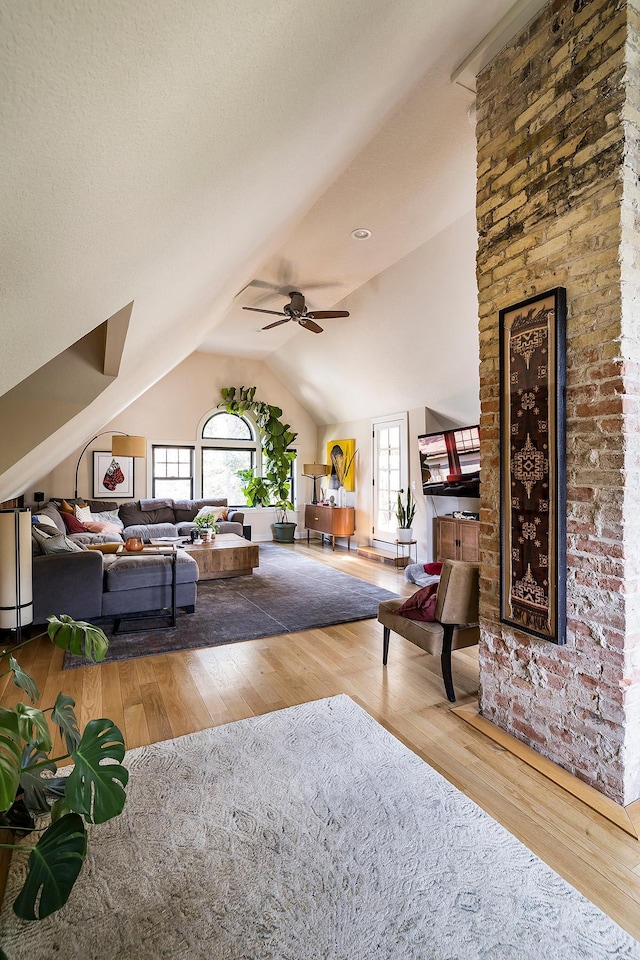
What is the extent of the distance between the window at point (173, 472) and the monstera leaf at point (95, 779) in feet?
23.7

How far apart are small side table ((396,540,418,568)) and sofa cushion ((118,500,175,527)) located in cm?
383

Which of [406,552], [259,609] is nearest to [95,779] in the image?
[259,609]

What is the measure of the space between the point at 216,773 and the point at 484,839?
3.81 ft

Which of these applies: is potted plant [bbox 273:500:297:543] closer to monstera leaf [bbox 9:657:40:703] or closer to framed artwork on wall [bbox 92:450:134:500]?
framed artwork on wall [bbox 92:450:134:500]

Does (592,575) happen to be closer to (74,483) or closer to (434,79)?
(434,79)

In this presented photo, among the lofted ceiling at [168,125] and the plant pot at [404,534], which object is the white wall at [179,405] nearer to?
the plant pot at [404,534]

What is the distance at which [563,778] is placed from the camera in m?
2.01

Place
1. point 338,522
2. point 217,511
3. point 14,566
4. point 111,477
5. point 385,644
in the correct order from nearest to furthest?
point 385,644
point 14,566
point 217,511
point 111,477
point 338,522

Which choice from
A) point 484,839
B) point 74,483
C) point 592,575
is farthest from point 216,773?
point 74,483

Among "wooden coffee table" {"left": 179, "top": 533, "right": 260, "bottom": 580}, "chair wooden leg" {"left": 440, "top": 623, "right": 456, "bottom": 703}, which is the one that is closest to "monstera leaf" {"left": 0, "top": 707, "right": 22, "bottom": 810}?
"chair wooden leg" {"left": 440, "top": 623, "right": 456, "bottom": 703}

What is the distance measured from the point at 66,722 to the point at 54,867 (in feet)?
1.17

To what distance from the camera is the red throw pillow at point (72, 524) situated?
18.9 feet

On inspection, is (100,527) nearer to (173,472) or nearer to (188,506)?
(188,506)

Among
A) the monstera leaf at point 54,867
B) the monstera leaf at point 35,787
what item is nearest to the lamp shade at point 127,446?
the monstera leaf at point 35,787
